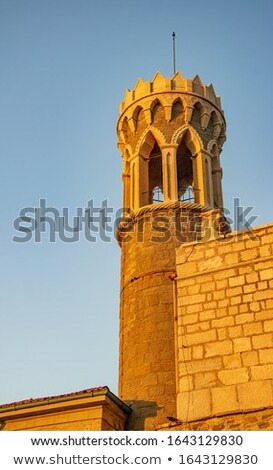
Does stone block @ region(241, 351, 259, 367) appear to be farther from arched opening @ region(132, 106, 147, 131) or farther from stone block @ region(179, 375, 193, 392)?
arched opening @ region(132, 106, 147, 131)

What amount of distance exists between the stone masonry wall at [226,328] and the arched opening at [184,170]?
31.8 feet

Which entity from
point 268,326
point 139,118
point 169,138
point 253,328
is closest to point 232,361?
point 253,328

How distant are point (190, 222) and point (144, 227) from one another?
117cm

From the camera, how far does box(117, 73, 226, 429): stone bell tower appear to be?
14898mm

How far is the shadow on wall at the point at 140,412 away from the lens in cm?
1316

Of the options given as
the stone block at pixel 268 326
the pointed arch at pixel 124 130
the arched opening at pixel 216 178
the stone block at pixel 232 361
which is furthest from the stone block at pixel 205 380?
the pointed arch at pixel 124 130

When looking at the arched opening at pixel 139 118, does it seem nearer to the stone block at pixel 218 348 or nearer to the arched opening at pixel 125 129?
the arched opening at pixel 125 129

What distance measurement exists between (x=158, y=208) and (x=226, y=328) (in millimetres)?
8411

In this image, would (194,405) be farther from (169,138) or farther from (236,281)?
(169,138)

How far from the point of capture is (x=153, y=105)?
19.4 metres

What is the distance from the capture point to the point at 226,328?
9359mm

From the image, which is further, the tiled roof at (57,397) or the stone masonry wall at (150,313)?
the stone masonry wall at (150,313)

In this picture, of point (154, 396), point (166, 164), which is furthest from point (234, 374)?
point (166, 164)
